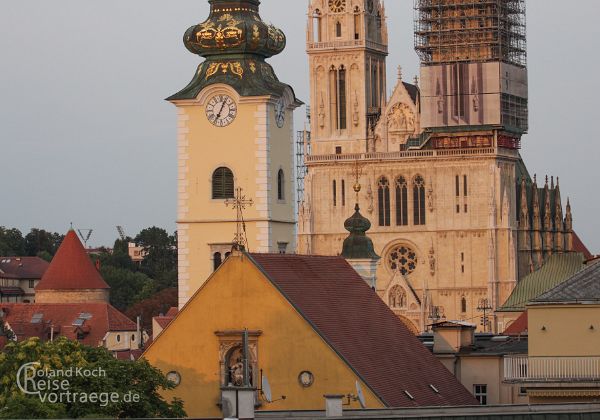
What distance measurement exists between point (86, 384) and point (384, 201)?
93742 mm

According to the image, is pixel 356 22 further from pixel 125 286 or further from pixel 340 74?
pixel 125 286

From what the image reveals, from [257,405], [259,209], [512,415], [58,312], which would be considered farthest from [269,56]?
[58,312]

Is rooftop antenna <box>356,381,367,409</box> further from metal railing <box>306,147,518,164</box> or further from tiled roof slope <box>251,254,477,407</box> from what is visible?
metal railing <box>306,147,518,164</box>

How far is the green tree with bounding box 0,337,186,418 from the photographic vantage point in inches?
1679

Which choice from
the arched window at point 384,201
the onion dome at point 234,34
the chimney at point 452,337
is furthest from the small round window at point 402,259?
the onion dome at point 234,34

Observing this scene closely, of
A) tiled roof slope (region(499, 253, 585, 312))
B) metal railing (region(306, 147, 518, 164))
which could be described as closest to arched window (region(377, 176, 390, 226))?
metal railing (region(306, 147, 518, 164))

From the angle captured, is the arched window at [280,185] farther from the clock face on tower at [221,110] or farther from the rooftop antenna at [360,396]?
the rooftop antenna at [360,396]

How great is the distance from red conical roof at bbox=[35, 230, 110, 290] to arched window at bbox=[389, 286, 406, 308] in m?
17.2

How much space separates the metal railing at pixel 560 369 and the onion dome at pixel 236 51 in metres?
14.0

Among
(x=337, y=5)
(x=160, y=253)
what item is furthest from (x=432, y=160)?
(x=160, y=253)

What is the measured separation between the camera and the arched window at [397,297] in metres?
135

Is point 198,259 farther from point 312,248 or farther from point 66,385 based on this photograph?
point 312,248

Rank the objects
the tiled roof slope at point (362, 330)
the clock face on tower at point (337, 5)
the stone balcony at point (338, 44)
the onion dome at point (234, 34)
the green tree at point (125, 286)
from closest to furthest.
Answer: the tiled roof slope at point (362, 330), the onion dome at point (234, 34), the stone balcony at point (338, 44), the clock face on tower at point (337, 5), the green tree at point (125, 286)

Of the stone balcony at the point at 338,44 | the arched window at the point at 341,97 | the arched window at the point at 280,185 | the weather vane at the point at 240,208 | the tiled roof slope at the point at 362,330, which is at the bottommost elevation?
the tiled roof slope at the point at 362,330
